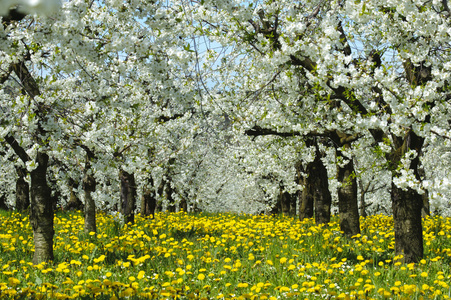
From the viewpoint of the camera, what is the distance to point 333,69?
5.81 m

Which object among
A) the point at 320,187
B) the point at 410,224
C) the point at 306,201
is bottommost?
the point at 410,224

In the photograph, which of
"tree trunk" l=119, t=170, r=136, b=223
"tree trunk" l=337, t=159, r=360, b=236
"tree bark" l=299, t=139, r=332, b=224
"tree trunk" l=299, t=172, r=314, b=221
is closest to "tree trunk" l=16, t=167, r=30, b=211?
"tree trunk" l=119, t=170, r=136, b=223

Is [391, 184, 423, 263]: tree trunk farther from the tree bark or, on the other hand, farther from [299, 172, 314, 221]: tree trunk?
[299, 172, 314, 221]: tree trunk

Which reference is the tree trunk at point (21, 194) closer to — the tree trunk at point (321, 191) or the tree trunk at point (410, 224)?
the tree trunk at point (321, 191)

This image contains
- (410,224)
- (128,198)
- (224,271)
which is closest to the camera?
(224,271)

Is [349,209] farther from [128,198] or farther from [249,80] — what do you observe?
[128,198]

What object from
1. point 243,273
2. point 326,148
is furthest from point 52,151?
point 326,148

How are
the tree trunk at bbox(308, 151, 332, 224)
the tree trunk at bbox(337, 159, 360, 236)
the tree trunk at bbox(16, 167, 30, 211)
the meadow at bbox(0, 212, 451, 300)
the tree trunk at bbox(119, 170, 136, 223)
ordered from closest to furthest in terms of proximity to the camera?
the meadow at bbox(0, 212, 451, 300), the tree trunk at bbox(337, 159, 360, 236), the tree trunk at bbox(119, 170, 136, 223), the tree trunk at bbox(308, 151, 332, 224), the tree trunk at bbox(16, 167, 30, 211)

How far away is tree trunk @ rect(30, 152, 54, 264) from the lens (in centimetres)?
618

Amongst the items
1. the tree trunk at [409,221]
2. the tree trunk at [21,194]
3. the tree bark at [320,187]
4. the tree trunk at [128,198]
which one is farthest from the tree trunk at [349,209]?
the tree trunk at [21,194]

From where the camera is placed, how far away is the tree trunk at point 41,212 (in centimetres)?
618

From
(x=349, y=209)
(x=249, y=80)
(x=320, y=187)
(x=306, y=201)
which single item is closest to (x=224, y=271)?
(x=349, y=209)

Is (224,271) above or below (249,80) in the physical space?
below

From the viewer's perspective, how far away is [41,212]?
6227 mm
